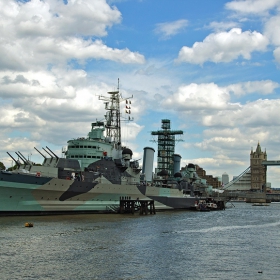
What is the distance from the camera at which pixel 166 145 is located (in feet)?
255

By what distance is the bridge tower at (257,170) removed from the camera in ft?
548

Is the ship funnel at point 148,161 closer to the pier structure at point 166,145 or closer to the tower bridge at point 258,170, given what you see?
the pier structure at point 166,145

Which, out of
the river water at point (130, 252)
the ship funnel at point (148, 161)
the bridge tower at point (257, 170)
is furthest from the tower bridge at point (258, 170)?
the river water at point (130, 252)

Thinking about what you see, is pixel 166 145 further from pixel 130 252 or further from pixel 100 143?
pixel 130 252

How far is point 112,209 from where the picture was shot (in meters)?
41.1

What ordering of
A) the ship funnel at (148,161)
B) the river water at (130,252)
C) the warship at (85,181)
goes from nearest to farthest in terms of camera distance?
the river water at (130,252) < the warship at (85,181) < the ship funnel at (148,161)

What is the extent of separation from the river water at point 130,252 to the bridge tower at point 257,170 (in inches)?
5581

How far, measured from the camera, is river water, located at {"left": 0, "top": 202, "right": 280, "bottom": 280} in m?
16.3

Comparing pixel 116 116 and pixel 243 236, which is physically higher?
pixel 116 116

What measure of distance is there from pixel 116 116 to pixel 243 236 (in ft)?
83.1

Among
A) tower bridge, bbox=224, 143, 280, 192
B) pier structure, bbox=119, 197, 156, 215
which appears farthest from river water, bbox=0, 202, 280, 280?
tower bridge, bbox=224, 143, 280, 192

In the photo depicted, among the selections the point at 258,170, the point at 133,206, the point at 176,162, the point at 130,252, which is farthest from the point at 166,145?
the point at 258,170

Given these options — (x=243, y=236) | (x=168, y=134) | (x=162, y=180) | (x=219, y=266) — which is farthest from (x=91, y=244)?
(x=168, y=134)

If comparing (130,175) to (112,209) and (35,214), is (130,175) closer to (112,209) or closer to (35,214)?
(112,209)
